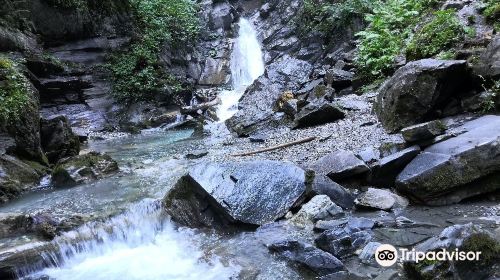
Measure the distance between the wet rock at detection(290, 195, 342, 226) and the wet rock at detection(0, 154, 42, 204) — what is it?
5.52 meters

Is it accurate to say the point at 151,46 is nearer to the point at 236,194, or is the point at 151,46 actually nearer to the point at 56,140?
the point at 56,140

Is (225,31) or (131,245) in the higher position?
(225,31)

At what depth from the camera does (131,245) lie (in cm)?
569

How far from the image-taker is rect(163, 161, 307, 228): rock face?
5.68 metres

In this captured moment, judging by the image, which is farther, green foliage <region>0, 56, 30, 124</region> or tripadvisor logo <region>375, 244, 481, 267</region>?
green foliage <region>0, 56, 30, 124</region>

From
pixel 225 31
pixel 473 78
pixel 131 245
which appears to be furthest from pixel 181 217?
pixel 225 31

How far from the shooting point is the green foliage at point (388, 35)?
1169 centimetres

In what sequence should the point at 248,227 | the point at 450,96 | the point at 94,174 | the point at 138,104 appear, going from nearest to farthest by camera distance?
the point at 248,227, the point at 450,96, the point at 94,174, the point at 138,104

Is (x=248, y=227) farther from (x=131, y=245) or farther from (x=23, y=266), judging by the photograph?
(x=23, y=266)

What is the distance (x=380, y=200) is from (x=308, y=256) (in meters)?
1.66

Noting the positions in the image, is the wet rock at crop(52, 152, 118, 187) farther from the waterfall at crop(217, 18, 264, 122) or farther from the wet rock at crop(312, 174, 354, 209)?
the waterfall at crop(217, 18, 264, 122)

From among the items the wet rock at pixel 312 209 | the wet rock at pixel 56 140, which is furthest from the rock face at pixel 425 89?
the wet rock at pixel 56 140

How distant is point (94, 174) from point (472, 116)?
748 cm

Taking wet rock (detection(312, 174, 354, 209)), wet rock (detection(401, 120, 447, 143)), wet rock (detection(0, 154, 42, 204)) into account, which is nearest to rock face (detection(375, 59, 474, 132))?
wet rock (detection(401, 120, 447, 143))
